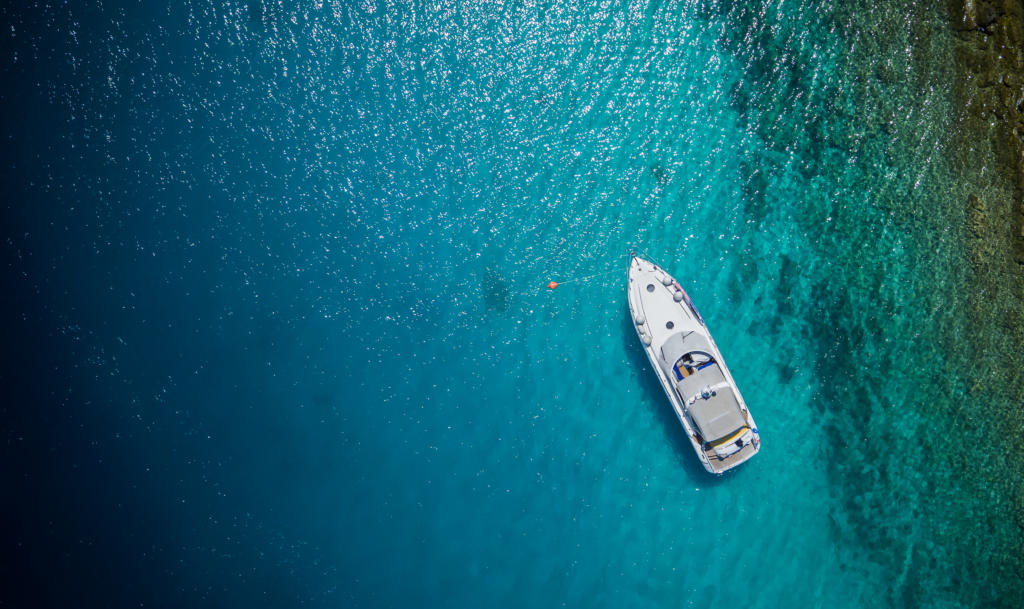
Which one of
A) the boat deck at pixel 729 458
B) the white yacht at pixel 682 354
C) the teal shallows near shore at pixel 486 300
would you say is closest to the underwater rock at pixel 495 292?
the teal shallows near shore at pixel 486 300

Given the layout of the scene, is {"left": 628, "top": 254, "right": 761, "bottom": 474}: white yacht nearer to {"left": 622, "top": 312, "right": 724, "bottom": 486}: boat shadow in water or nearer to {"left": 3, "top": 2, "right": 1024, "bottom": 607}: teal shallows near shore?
{"left": 622, "top": 312, "right": 724, "bottom": 486}: boat shadow in water

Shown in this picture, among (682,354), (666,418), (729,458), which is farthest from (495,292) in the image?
(729,458)

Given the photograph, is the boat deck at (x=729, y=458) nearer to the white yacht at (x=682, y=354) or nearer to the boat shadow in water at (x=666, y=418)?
the white yacht at (x=682, y=354)

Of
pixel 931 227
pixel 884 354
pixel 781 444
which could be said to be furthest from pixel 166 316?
pixel 931 227

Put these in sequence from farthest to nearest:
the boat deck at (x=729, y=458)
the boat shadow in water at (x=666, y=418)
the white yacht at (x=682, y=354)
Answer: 1. the boat shadow in water at (x=666, y=418)
2. the boat deck at (x=729, y=458)
3. the white yacht at (x=682, y=354)

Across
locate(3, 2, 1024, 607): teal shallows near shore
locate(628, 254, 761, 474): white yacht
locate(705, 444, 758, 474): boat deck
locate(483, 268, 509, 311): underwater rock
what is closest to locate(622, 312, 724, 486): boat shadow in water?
locate(3, 2, 1024, 607): teal shallows near shore

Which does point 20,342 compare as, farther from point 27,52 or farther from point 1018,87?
point 1018,87
